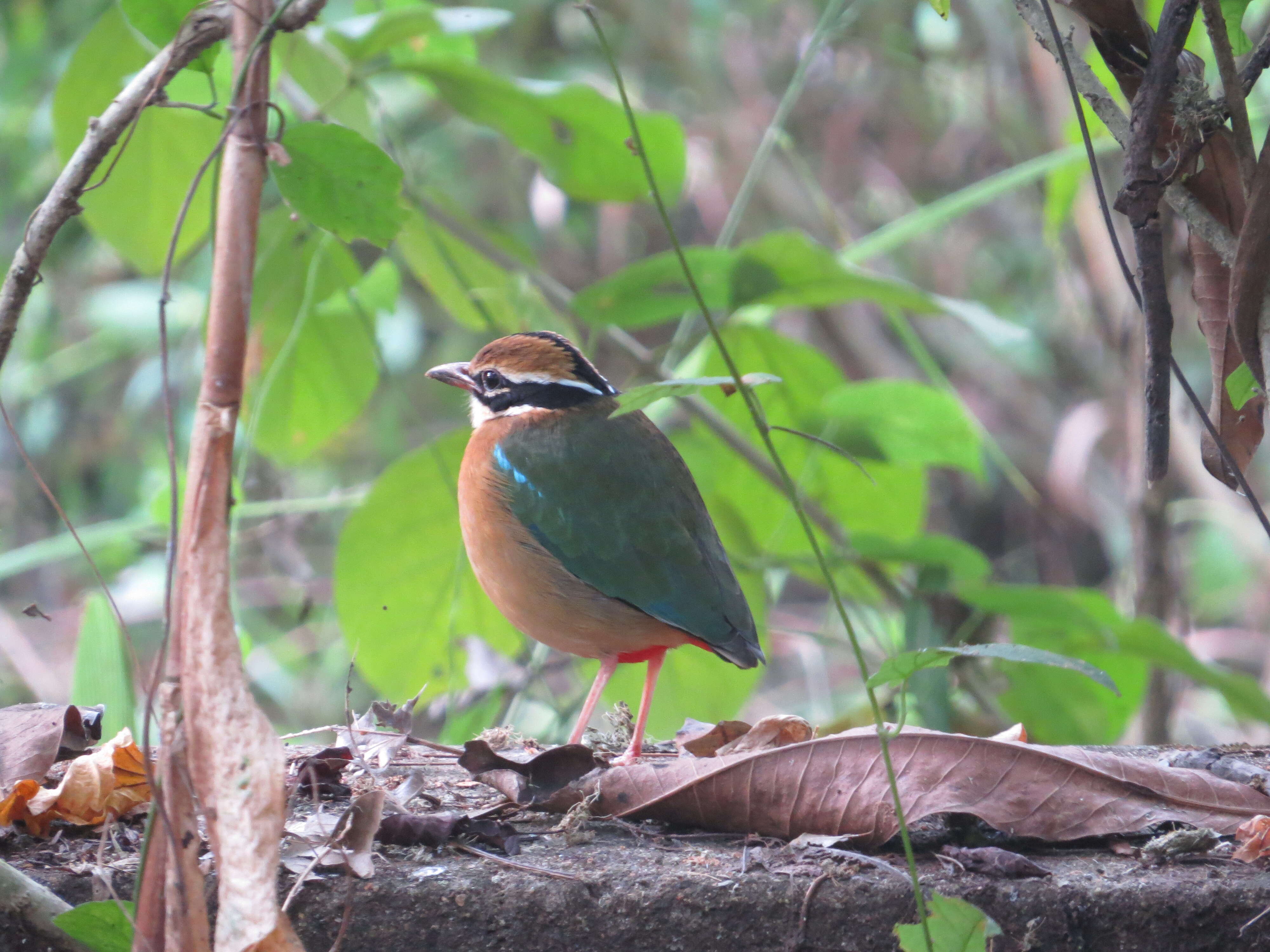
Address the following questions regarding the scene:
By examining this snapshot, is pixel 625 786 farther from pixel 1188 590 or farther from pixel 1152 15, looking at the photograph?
pixel 1188 590

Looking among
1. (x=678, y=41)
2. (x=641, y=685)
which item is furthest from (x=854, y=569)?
(x=678, y=41)

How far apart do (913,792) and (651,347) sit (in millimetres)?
8571

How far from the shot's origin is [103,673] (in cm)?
318

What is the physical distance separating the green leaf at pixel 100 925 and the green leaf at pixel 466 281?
2.52 meters

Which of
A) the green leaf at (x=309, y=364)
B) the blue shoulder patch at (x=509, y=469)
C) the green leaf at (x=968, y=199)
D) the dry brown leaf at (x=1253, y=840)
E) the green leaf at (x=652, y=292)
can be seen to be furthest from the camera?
the green leaf at (x=309, y=364)

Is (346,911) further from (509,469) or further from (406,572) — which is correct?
(406,572)

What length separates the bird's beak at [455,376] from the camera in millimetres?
3789

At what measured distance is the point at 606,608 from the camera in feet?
10.4

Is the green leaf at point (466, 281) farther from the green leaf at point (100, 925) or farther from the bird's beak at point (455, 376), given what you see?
the green leaf at point (100, 925)

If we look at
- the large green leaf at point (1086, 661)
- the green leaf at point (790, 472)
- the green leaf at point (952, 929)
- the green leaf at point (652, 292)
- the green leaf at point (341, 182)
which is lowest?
the large green leaf at point (1086, 661)

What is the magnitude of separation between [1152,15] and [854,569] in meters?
2.24

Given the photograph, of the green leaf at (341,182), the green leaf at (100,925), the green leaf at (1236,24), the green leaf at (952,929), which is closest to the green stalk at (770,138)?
the green leaf at (341,182)

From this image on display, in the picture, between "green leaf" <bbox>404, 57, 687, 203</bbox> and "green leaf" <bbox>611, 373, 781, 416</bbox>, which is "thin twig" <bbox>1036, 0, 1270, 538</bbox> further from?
"green leaf" <bbox>404, 57, 687, 203</bbox>

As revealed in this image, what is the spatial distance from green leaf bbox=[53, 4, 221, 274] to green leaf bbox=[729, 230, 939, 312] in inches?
62.2
